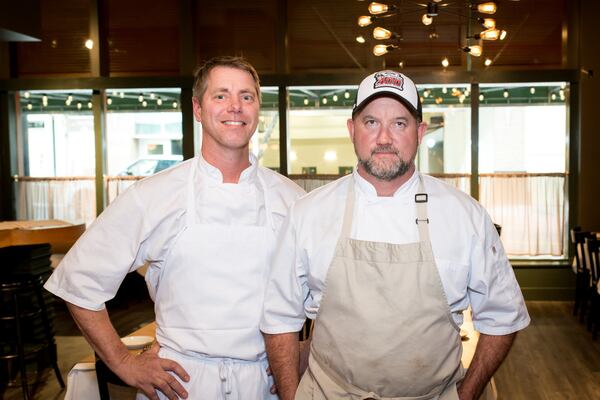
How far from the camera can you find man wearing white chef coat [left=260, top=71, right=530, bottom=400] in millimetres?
1727

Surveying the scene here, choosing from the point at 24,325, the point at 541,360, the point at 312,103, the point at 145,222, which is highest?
the point at 312,103

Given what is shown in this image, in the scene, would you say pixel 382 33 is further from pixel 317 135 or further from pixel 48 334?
pixel 48 334

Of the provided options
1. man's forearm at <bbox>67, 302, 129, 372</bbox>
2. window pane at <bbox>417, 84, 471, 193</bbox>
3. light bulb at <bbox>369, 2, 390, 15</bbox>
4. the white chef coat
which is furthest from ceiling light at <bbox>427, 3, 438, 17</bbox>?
man's forearm at <bbox>67, 302, 129, 372</bbox>

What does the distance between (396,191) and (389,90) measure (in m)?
0.29

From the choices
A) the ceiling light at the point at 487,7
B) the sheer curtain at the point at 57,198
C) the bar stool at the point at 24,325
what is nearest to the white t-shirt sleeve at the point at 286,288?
the bar stool at the point at 24,325

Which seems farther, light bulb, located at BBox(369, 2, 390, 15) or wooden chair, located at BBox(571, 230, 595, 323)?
wooden chair, located at BBox(571, 230, 595, 323)

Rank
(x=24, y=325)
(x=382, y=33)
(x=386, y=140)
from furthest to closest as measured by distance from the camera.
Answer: (x=382, y=33) < (x=24, y=325) < (x=386, y=140)

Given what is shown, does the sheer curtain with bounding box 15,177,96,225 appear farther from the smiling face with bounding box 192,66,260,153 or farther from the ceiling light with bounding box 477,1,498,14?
the smiling face with bounding box 192,66,260,153

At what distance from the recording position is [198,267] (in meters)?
1.98

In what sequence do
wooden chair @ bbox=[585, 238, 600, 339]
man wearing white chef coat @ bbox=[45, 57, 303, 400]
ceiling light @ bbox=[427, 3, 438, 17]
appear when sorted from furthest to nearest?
wooden chair @ bbox=[585, 238, 600, 339], ceiling light @ bbox=[427, 3, 438, 17], man wearing white chef coat @ bbox=[45, 57, 303, 400]

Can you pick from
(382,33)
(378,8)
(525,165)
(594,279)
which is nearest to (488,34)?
(382,33)

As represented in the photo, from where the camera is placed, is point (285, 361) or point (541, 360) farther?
point (541, 360)

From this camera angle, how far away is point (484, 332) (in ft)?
6.19

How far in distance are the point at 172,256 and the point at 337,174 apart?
20.0ft
